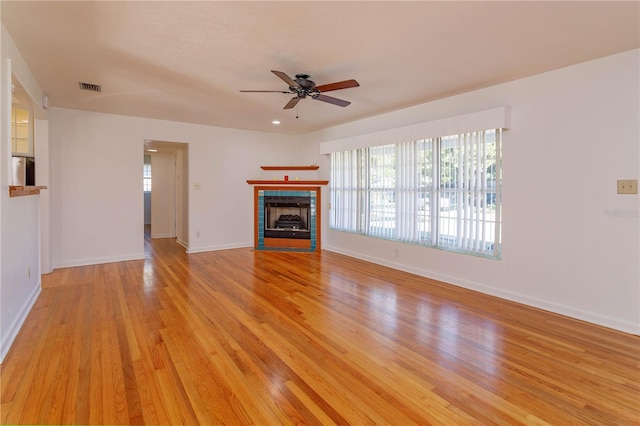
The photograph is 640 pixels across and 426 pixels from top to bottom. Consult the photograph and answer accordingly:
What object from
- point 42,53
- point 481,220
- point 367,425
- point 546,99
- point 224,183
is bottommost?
point 367,425

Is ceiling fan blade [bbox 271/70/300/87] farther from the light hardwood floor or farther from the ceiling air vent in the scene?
the ceiling air vent

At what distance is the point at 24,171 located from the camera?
4.37 meters

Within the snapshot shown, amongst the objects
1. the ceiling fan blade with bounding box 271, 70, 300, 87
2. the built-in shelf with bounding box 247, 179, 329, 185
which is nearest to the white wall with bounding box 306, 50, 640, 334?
the ceiling fan blade with bounding box 271, 70, 300, 87

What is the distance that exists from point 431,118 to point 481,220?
61.6 inches

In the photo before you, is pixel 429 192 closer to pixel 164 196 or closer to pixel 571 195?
pixel 571 195

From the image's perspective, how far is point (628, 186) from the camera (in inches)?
114

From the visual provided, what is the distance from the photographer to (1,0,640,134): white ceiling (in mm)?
2275

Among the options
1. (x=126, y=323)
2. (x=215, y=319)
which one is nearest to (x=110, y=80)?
(x=126, y=323)

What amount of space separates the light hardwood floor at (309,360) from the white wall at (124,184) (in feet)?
4.95

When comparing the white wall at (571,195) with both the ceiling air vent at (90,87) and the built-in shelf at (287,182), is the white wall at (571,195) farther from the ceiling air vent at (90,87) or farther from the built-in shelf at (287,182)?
the ceiling air vent at (90,87)

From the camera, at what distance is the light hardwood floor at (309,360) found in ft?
5.86

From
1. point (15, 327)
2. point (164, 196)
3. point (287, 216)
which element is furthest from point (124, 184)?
point (15, 327)

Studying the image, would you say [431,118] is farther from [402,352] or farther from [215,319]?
[215,319]

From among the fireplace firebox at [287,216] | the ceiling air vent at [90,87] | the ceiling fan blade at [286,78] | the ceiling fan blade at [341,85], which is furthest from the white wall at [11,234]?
the fireplace firebox at [287,216]
